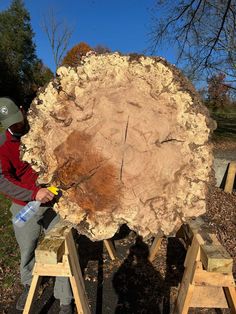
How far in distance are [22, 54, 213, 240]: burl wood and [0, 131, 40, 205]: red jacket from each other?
1.09ft

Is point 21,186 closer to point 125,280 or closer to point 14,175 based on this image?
point 14,175

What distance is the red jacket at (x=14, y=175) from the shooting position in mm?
2539

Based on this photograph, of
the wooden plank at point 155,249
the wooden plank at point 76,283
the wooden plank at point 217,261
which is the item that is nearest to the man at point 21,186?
the wooden plank at point 76,283

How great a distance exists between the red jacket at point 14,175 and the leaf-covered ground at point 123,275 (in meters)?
1.15

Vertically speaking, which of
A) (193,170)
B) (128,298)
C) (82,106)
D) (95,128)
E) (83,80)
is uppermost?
(83,80)

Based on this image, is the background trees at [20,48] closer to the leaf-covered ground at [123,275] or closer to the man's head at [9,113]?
the leaf-covered ground at [123,275]

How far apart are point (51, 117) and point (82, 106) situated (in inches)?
9.5

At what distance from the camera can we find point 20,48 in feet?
79.8

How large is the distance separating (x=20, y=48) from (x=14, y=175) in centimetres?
2401

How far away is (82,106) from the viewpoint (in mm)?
2297

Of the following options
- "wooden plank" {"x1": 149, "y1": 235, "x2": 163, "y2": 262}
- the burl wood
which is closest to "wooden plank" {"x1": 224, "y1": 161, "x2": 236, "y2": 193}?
"wooden plank" {"x1": 149, "y1": 235, "x2": 163, "y2": 262}

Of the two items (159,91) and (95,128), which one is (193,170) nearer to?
(159,91)

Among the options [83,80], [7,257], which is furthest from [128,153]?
[7,257]

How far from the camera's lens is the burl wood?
225cm
